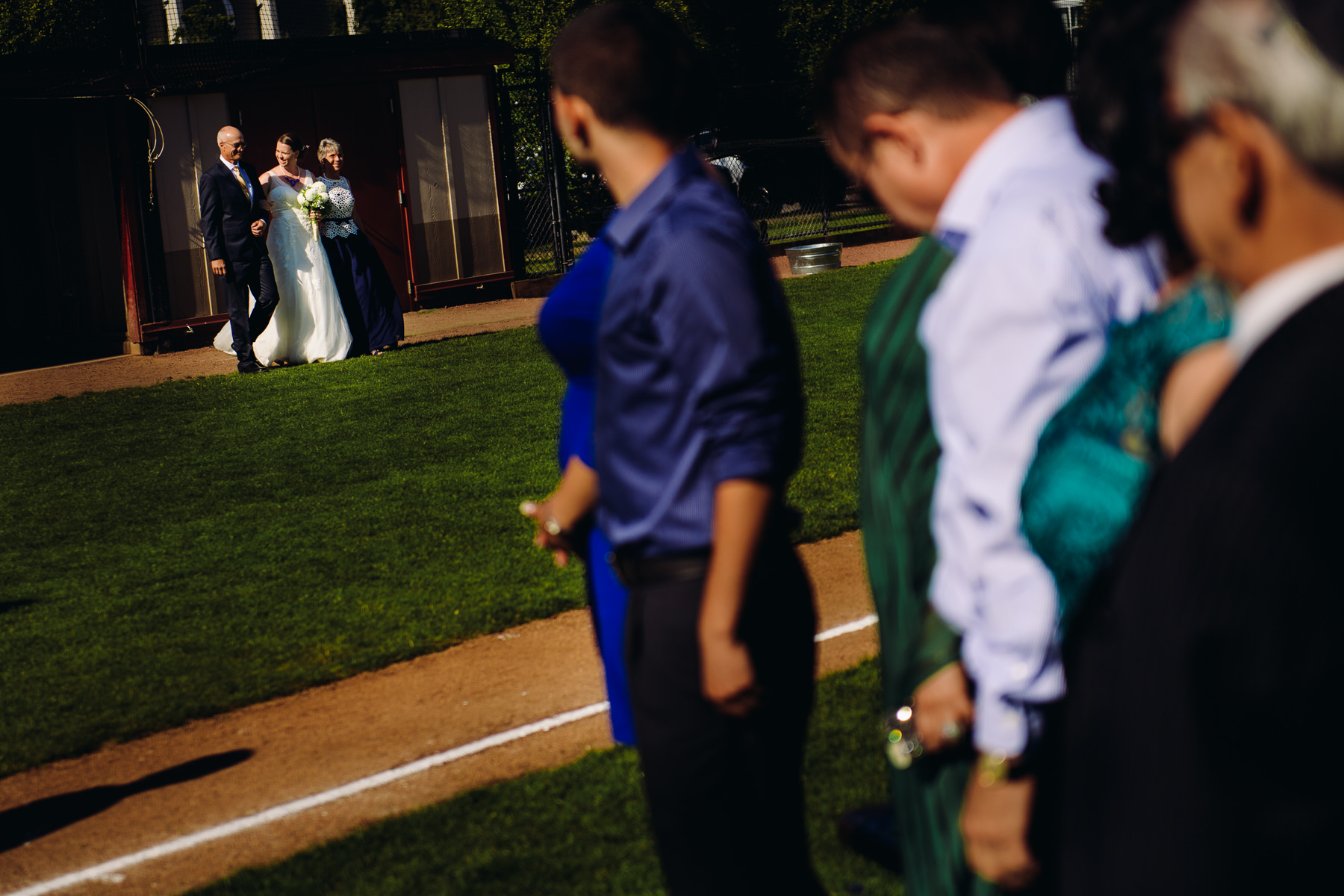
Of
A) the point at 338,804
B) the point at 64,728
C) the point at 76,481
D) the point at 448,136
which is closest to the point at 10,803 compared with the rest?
the point at 64,728

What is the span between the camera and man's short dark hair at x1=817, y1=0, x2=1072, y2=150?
219cm

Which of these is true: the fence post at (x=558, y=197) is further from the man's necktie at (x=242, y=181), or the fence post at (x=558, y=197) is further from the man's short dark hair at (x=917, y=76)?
the man's short dark hair at (x=917, y=76)

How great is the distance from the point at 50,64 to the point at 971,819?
693 inches

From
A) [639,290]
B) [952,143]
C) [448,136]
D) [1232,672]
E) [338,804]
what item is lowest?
[338,804]

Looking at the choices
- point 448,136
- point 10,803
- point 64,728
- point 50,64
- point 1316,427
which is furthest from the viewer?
point 448,136

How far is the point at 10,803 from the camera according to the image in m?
4.78

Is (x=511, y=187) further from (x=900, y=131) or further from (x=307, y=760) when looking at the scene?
(x=900, y=131)

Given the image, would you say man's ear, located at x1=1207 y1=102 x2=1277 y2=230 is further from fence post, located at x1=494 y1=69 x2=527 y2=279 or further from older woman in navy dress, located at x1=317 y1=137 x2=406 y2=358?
fence post, located at x1=494 y1=69 x2=527 y2=279

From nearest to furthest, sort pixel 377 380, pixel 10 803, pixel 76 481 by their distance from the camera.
Answer: pixel 10 803
pixel 76 481
pixel 377 380

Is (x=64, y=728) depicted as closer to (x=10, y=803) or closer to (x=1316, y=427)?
(x=10, y=803)

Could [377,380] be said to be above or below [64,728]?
above

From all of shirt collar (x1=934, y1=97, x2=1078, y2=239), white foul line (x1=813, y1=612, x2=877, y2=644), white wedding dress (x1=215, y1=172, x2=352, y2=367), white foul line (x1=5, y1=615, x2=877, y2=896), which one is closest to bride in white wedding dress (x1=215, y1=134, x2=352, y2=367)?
white wedding dress (x1=215, y1=172, x2=352, y2=367)

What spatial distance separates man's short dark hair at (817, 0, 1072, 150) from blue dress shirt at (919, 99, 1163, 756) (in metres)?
0.29

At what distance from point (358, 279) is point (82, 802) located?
11.0m
